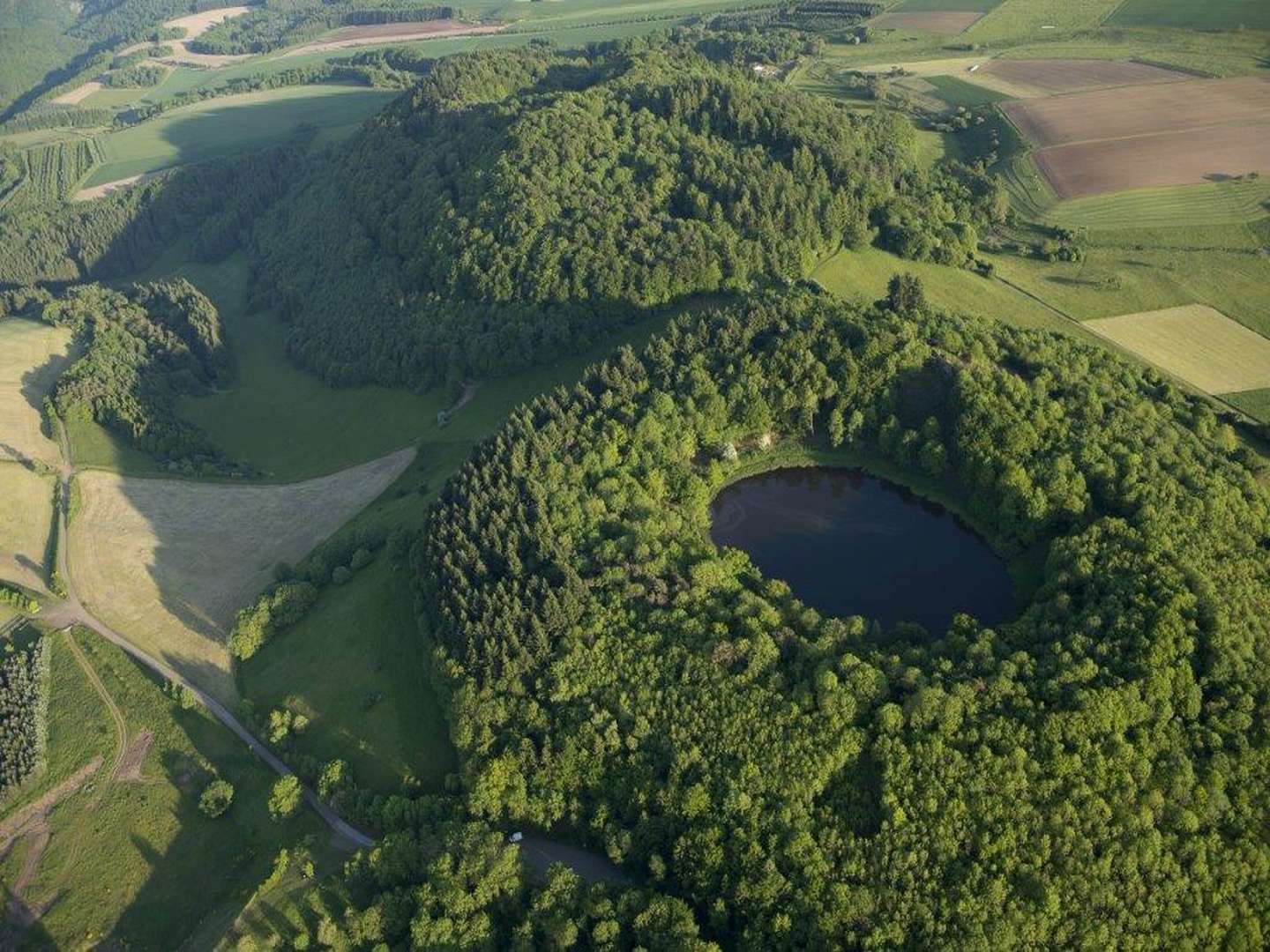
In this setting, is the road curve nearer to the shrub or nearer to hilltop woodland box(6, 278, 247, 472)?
the shrub

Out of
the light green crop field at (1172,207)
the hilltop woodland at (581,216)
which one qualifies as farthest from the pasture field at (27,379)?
the light green crop field at (1172,207)

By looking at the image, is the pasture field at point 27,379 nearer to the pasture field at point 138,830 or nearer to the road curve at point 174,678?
the road curve at point 174,678

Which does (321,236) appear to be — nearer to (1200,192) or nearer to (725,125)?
(725,125)

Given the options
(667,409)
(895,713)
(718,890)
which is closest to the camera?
(718,890)

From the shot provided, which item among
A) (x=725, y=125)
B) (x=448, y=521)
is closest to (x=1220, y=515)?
(x=448, y=521)

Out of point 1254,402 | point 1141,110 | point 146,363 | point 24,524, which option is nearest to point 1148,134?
point 1141,110

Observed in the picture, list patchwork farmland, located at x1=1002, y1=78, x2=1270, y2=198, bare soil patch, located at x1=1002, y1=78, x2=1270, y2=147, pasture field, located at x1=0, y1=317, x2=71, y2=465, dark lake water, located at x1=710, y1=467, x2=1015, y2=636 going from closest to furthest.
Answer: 1. dark lake water, located at x1=710, y1=467, x2=1015, y2=636
2. pasture field, located at x1=0, y1=317, x2=71, y2=465
3. patchwork farmland, located at x1=1002, y1=78, x2=1270, y2=198
4. bare soil patch, located at x1=1002, y1=78, x2=1270, y2=147

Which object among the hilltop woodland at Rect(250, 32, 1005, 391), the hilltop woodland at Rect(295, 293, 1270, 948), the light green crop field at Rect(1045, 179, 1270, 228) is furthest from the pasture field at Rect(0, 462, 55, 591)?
the light green crop field at Rect(1045, 179, 1270, 228)
